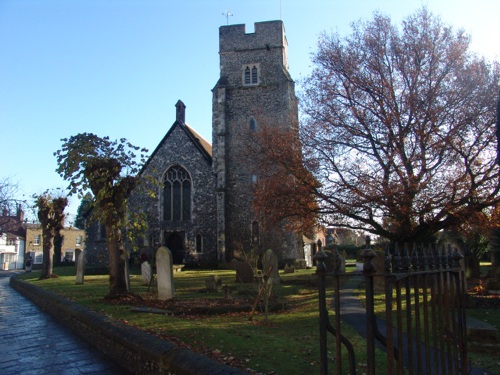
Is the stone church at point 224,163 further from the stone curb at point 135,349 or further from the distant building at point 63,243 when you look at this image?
the distant building at point 63,243

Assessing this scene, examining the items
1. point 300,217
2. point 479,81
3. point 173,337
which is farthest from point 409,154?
point 173,337

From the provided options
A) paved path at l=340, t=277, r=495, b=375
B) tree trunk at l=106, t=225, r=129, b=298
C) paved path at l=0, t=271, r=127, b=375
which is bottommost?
paved path at l=0, t=271, r=127, b=375

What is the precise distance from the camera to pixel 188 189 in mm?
30812

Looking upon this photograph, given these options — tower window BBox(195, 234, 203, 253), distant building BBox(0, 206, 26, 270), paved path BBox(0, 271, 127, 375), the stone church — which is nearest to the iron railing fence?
paved path BBox(0, 271, 127, 375)

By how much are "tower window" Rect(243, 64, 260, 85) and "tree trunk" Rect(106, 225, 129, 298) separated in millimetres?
21792

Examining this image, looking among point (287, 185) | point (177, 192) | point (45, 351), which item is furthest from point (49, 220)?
point (45, 351)

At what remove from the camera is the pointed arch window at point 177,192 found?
30.8 meters

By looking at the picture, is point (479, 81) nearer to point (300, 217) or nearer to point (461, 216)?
point (461, 216)

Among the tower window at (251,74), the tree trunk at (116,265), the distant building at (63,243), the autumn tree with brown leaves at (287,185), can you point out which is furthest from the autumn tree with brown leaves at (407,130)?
the distant building at (63,243)

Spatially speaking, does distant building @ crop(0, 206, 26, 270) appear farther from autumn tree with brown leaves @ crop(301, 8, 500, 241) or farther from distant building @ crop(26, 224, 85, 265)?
autumn tree with brown leaves @ crop(301, 8, 500, 241)

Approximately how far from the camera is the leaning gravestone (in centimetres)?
1116

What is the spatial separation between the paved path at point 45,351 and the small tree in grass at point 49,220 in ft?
41.2

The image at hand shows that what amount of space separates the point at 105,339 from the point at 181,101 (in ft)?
91.7

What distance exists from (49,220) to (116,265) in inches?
501
